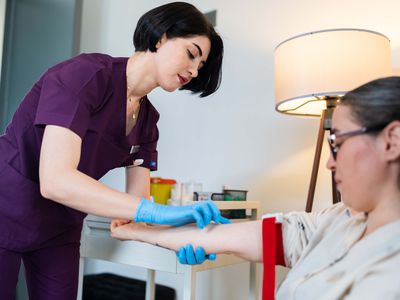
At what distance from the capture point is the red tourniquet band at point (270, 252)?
855 mm

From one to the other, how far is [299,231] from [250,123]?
114 centimetres

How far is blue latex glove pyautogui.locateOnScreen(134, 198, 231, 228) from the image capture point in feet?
3.13

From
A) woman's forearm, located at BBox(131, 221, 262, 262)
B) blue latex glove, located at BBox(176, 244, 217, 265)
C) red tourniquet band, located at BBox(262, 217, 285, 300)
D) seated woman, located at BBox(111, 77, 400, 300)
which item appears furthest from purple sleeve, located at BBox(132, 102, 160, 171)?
seated woman, located at BBox(111, 77, 400, 300)

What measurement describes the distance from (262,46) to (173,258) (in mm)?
1114

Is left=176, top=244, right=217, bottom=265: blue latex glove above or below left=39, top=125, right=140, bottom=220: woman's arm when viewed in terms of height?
below

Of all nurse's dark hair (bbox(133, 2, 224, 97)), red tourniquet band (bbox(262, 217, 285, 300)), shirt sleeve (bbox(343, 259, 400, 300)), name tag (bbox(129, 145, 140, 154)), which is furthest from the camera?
name tag (bbox(129, 145, 140, 154))

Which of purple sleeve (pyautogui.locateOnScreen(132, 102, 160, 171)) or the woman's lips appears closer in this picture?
the woman's lips

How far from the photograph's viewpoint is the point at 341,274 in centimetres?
73

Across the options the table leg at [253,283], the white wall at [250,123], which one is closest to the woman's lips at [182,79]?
the white wall at [250,123]

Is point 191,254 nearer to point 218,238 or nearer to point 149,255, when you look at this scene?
point 218,238

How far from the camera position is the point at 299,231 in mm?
924

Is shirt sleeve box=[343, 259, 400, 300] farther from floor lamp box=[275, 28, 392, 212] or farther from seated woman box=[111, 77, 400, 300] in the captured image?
floor lamp box=[275, 28, 392, 212]

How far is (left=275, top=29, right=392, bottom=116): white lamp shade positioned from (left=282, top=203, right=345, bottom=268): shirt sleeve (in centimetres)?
55

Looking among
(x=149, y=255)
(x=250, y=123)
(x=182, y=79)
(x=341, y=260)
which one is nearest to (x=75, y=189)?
(x=182, y=79)
